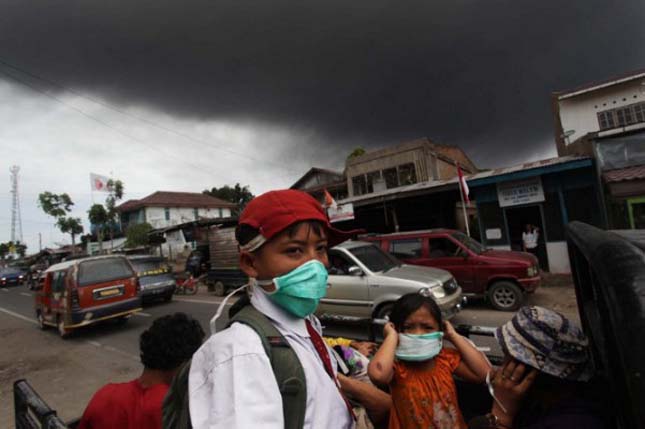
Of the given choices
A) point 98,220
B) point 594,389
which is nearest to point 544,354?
point 594,389

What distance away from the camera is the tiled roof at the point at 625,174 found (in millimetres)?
9974

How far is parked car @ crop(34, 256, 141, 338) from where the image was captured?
764 centimetres

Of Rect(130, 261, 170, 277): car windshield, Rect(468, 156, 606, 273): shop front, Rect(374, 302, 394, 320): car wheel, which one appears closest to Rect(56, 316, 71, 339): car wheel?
Rect(130, 261, 170, 277): car windshield

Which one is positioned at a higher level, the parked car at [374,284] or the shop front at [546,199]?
the shop front at [546,199]

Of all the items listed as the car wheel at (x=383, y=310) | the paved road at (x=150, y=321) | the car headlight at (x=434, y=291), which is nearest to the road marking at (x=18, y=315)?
the paved road at (x=150, y=321)

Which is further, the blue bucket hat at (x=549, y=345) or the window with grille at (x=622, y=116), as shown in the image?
the window with grille at (x=622, y=116)

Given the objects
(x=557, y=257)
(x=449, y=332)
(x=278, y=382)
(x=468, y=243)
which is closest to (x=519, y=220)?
(x=557, y=257)

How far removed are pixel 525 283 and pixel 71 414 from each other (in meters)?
8.02

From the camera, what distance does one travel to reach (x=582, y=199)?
1070cm

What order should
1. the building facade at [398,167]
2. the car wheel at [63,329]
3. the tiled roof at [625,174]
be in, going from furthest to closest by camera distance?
1. the building facade at [398,167]
2. the tiled roof at [625,174]
3. the car wheel at [63,329]

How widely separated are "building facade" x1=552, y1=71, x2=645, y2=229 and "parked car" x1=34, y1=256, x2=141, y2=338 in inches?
546

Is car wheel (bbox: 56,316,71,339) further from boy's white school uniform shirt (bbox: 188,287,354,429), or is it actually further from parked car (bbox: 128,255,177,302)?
boy's white school uniform shirt (bbox: 188,287,354,429)

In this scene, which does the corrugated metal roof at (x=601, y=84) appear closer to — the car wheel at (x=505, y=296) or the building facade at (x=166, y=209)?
the car wheel at (x=505, y=296)

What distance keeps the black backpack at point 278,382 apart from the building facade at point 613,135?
1275cm
